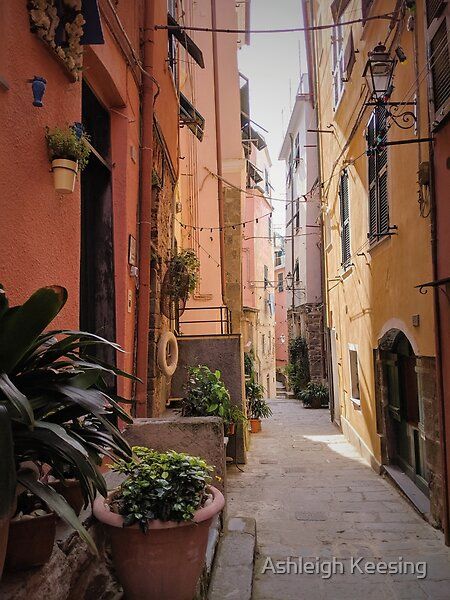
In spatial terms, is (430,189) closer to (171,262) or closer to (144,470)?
(171,262)

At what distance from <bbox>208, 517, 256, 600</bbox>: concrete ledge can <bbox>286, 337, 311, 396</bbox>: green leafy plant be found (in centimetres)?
1536

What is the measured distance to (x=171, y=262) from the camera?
7219mm

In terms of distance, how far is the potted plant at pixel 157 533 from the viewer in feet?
8.27

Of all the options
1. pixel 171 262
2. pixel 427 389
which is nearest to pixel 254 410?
pixel 171 262

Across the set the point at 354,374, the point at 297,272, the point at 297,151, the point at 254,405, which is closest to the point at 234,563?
the point at 354,374

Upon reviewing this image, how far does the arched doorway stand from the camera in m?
6.69

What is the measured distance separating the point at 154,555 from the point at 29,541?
86 cm

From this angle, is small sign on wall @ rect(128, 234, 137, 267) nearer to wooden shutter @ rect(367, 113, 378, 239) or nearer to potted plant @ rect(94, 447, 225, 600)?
potted plant @ rect(94, 447, 225, 600)

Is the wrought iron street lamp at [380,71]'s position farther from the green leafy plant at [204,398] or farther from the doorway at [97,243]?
the green leafy plant at [204,398]

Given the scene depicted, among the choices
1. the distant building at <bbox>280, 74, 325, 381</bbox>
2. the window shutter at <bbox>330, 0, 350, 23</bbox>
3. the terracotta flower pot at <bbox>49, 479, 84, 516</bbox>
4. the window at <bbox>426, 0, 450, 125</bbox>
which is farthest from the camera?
the distant building at <bbox>280, 74, 325, 381</bbox>

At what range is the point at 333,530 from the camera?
532 centimetres

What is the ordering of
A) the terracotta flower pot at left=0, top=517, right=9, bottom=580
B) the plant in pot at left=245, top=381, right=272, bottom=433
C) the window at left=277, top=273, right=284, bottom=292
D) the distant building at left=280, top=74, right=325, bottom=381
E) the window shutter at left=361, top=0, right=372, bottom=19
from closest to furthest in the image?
the terracotta flower pot at left=0, top=517, right=9, bottom=580 → the window shutter at left=361, top=0, right=372, bottom=19 → the plant in pot at left=245, top=381, right=272, bottom=433 → the distant building at left=280, top=74, right=325, bottom=381 → the window at left=277, top=273, right=284, bottom=292

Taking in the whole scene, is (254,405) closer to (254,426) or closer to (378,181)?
(254,426)

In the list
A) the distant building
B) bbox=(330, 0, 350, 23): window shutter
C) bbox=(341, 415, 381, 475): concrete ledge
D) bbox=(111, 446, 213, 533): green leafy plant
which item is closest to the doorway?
bbox=(111, 446, 213, 533): green leafy plant
